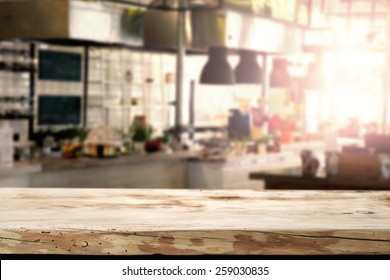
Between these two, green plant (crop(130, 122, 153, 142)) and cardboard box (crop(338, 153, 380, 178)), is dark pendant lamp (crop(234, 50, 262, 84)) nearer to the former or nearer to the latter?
green plant (crop(130, 122, 153, 142))

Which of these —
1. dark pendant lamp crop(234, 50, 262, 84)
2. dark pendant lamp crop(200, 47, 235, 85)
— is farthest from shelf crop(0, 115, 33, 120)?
dark pendant lamp crop(234, 50, 262, 84)

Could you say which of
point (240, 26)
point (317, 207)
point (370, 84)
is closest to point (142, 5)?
point (240, 26)

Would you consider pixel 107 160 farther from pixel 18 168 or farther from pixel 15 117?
pixel 15 117

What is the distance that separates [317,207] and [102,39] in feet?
21.3

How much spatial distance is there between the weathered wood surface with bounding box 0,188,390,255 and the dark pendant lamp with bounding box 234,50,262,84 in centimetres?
818

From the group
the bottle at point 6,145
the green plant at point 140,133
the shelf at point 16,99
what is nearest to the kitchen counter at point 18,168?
the bottle at point 6,145

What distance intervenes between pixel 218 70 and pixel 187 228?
25.7 feet

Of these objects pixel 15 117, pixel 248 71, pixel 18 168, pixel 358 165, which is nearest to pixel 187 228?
pixel 358 165

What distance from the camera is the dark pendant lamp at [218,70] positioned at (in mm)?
9422

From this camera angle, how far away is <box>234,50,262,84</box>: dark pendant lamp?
10086 mm

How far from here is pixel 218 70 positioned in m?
9.43

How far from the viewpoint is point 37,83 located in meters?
10.1

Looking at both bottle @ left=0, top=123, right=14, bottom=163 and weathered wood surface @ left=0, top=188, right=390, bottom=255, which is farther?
bottle @ left=0, top=123, right=14, bottom=163
